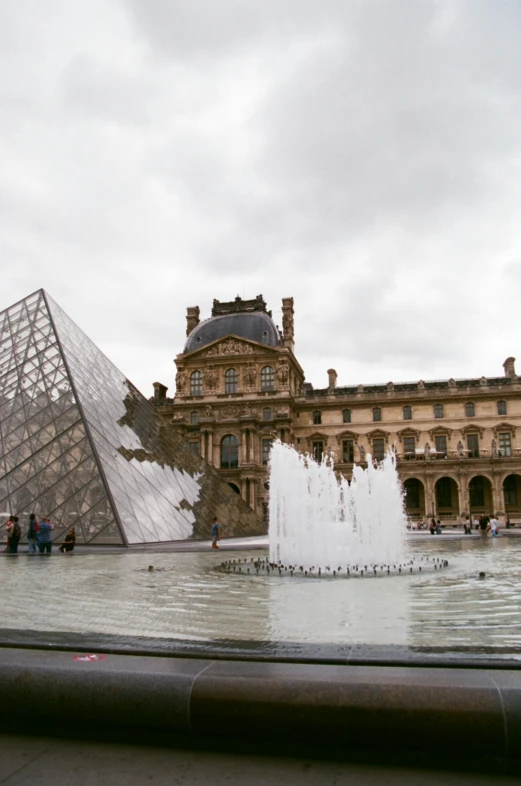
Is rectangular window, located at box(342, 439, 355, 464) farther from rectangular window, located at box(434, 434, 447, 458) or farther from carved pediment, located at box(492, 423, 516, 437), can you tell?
carved pediment, located at box(492, 423, 516, 437)

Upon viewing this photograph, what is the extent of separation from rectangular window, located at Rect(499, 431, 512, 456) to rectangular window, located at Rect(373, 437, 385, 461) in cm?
876

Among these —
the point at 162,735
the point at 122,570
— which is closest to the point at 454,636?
the point at 162,735

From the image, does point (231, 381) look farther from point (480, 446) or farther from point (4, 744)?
point (4, 744)

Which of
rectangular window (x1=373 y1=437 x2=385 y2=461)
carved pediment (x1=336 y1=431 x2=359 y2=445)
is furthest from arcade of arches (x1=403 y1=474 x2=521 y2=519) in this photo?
carved pediment (x1=336 y1=431 x2=359 y2=445)

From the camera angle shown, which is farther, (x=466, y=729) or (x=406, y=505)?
(x=406, y=505)

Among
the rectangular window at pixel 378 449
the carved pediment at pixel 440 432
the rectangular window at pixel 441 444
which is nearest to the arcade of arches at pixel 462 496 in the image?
the rectangular window at pixel 441 444

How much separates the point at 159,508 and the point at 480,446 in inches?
1338

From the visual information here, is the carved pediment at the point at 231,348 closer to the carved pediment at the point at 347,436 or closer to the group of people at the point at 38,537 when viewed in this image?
the carved pediment at the point at 347,436

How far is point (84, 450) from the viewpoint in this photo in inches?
768

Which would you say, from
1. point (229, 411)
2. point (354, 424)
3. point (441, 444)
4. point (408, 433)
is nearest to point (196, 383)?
point (229, 411)

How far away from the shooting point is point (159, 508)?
21250mm

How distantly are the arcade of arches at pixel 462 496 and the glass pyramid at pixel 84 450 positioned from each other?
23.2m

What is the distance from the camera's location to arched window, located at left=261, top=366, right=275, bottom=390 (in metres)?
50.7

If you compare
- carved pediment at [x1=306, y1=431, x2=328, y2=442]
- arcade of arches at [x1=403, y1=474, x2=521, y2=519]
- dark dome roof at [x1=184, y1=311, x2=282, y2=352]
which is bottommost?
arcade of arches at [x1=403, y1=474, x2=521, y2=519]
